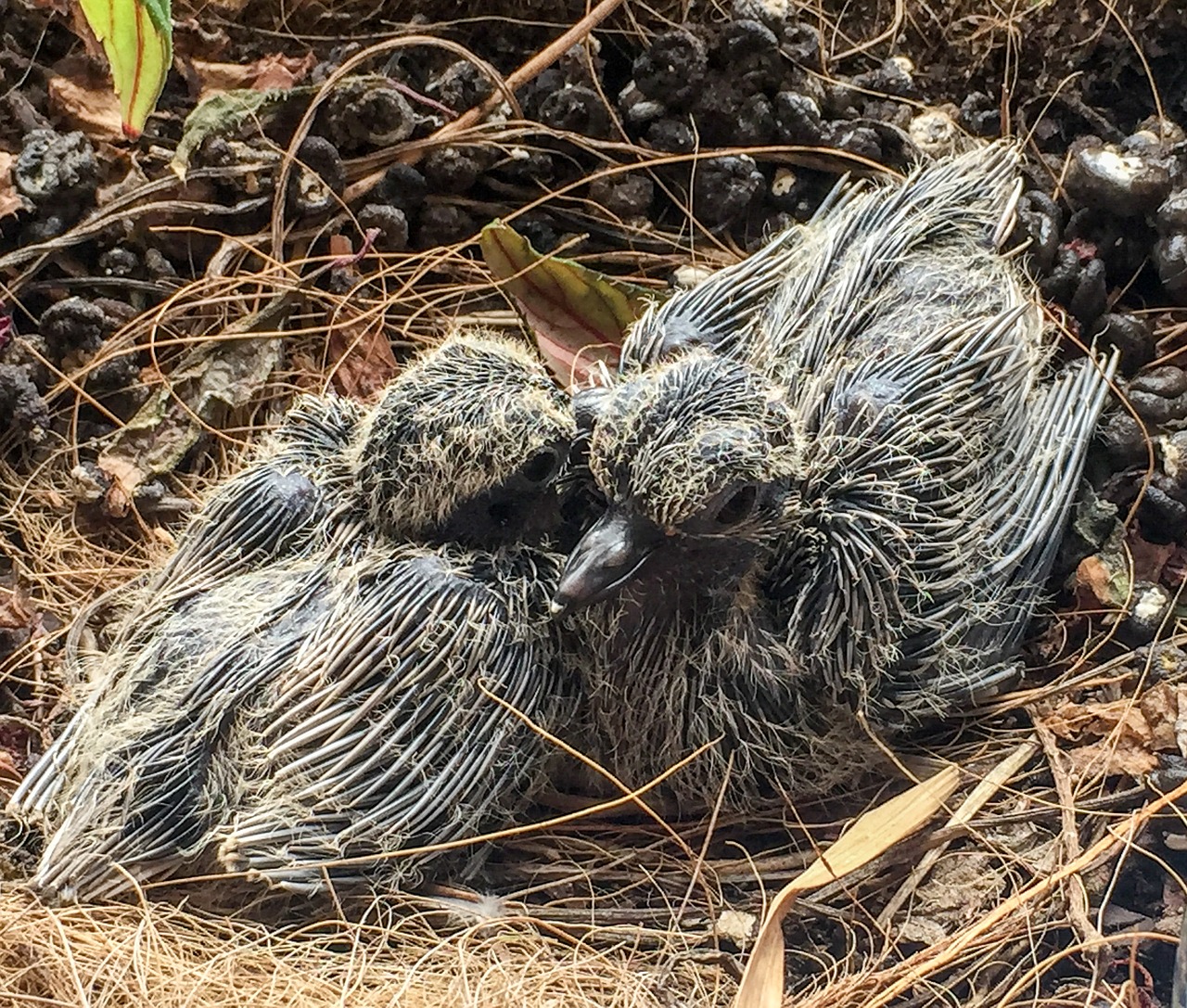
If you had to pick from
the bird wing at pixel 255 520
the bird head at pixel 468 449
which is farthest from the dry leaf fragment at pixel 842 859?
the bird wing at pixel 255 520

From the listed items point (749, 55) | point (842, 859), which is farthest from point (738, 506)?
point (749, 55)

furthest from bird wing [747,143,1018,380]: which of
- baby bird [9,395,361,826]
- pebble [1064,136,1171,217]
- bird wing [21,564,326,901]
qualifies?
bird wing [21,564,326,901]

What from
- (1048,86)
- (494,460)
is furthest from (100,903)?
(1048,86)

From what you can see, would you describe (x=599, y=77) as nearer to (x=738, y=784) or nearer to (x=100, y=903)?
(x=738, y=784)

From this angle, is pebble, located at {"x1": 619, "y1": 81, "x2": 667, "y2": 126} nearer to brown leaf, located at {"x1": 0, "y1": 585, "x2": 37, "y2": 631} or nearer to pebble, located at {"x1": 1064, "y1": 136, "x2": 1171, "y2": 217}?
pebble, located at {"x1": 1064, "y1": 136, "x2": 1171, "y2": 217}

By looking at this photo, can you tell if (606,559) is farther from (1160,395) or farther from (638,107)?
(638,107)

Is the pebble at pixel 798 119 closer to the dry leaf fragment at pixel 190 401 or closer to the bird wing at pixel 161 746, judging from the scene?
the dry leaf fragment at pixel 190 401

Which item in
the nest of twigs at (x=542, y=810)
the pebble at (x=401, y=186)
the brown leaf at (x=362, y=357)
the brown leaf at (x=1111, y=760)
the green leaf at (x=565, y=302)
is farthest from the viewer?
the pebble at (x=401, y=186)
